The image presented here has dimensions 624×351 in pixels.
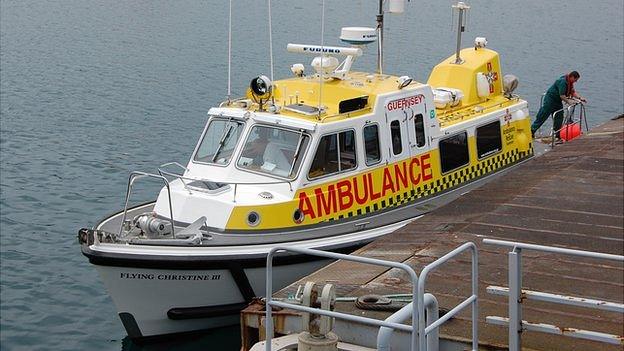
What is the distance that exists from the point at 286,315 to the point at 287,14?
34.8 meters

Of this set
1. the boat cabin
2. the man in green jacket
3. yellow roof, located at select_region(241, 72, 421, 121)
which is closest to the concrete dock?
the boat cabin

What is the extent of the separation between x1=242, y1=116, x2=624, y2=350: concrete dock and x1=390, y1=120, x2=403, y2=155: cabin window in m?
1.40

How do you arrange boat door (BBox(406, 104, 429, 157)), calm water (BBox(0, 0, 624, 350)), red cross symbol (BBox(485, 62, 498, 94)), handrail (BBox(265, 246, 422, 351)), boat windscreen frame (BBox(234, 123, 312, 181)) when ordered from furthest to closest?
red cross symbol (BBox(485, 62, 498, 94)) → calm water (BBox(0, 0, 624, 350)) → boat door (BBox(406, 104, 429, 157)) → boat windscreen frame (BBox(234, 123, 312, 181)) → handrail (BBox(265, 246, 422, 351))

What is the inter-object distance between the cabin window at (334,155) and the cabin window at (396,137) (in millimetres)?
790

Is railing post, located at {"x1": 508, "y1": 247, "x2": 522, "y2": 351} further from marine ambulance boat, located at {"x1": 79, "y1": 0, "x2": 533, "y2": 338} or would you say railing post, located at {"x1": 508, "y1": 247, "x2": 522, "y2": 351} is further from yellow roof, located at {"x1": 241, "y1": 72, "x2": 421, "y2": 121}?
yellow roof, located at {"x1": 241, "y1": 72, "x2": 421, "y2": 121}

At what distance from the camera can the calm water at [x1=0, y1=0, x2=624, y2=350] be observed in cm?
1543

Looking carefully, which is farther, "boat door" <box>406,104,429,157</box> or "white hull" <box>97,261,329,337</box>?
"boat door" <box>406,104,429,157</box>

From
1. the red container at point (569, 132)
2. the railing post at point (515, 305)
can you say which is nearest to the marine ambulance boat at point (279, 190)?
the red container at point (569, 132)

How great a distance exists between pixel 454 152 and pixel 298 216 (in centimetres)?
342

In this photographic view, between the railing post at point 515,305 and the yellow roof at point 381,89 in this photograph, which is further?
the yellow roof at point 381,89

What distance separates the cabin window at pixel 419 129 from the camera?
46.6 ft

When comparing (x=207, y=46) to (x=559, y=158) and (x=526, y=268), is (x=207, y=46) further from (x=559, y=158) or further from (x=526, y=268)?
(x=526, y=268)

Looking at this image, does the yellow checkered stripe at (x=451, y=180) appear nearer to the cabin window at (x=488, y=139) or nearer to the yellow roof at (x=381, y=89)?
the cabin window at (x=488, y=139)

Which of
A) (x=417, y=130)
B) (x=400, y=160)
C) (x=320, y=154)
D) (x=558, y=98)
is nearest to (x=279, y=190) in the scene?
(x=320, y=154)
